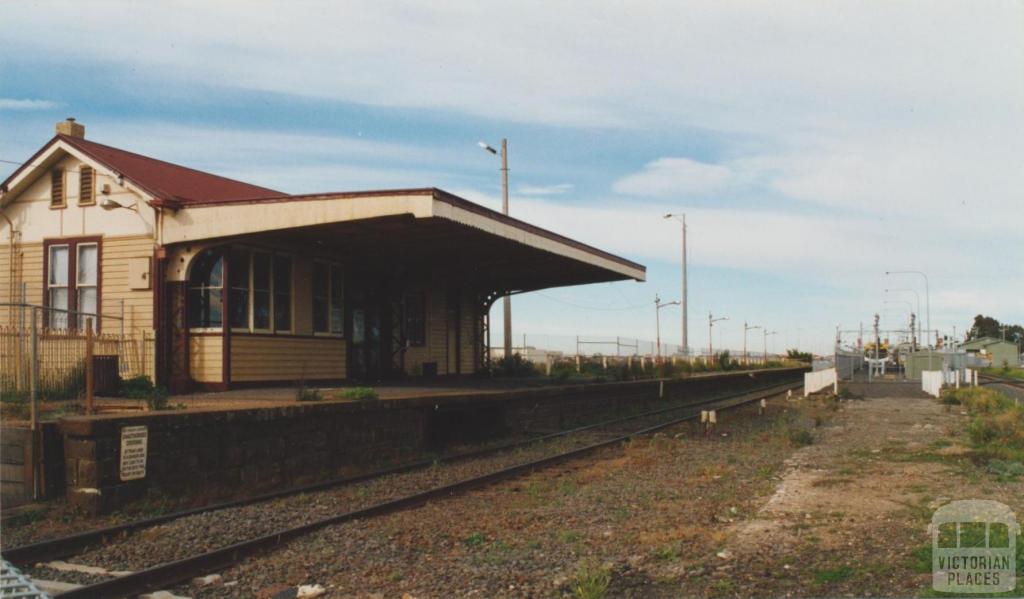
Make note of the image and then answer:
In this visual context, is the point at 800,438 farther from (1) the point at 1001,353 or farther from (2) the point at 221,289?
(1) the point at 1001,353

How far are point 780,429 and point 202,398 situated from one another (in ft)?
36.0

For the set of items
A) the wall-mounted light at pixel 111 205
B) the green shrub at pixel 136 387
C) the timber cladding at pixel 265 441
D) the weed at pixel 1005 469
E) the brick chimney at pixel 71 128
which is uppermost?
the brick chimney at pixel 71 128

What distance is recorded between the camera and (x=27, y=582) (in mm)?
3820

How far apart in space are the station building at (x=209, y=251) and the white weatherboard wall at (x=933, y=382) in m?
18.1

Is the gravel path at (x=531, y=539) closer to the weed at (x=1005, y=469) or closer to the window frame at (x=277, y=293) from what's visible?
the weed at (x=1005, y=469)

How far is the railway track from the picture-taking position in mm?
6617

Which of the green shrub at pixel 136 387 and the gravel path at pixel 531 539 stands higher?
the green shrub at pixel 136 387

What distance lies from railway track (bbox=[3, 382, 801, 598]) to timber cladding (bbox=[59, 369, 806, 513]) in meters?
0.84

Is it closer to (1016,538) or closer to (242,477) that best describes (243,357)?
(242,477)

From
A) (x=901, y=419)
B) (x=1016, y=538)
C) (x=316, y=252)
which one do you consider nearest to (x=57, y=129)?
(x=316, y=252)

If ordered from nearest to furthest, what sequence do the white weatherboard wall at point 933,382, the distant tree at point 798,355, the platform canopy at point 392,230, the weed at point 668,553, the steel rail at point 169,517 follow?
the weed at point 668,553, the steel rail at point 169,517, the platform canopy at point 392,230, the white weatherboard wall at point 933,382, the distant tree at point 798,355

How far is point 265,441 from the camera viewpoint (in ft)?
36.9

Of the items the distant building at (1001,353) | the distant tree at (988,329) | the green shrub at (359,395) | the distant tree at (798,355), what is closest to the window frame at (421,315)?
the green shrub at (359,395)

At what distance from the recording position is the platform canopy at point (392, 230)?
47.0 feet
